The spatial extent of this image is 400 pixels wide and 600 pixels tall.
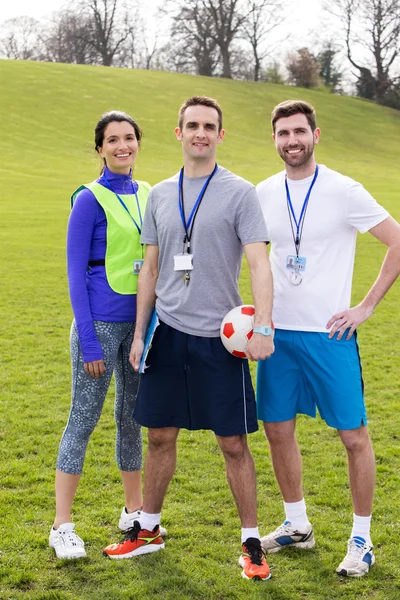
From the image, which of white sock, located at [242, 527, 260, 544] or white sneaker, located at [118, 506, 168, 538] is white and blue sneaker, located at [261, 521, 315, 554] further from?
white sneaker, located at [118, 506, 168, 538]

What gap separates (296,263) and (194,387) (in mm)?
892

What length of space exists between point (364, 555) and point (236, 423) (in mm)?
1049

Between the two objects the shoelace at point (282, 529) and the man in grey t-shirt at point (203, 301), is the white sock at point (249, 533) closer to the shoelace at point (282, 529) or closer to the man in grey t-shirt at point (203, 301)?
the man in grey t-shirt at point (203, 301)

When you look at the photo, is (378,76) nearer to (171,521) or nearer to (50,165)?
(50,165)

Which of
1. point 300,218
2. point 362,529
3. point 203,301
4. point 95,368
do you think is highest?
point 300,218

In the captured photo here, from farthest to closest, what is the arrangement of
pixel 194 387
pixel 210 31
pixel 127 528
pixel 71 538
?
pixel 210 31 → pixel 127 528 → pixel 71 538 → pixel 194 387

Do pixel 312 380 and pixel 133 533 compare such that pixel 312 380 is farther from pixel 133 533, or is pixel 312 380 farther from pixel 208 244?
pixel 133 533

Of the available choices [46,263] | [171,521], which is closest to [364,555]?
[171,521]

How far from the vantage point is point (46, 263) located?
1528cm

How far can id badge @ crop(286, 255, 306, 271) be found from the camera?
3.83 meters

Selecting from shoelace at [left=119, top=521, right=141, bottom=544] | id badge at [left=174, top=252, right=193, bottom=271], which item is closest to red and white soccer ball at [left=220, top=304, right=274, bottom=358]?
id badge at [left=174, top=252, right=193, bottom=271]

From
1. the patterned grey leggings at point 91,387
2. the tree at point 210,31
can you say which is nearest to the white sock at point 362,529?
the patterned grey leggings at point 91,387

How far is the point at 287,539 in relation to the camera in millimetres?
4051

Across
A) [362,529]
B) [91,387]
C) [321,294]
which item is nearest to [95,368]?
[91,387]
